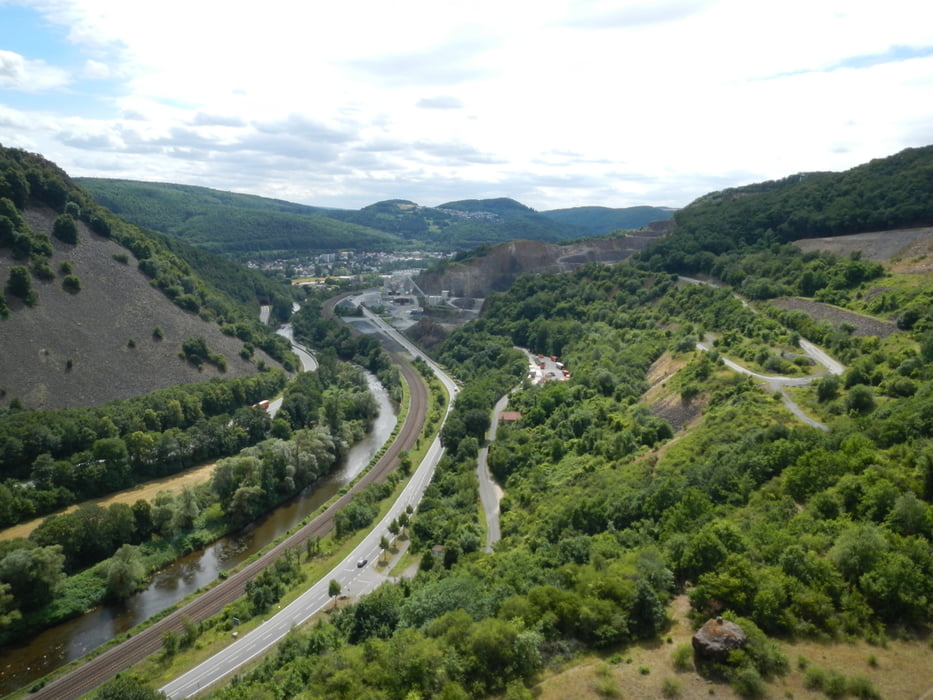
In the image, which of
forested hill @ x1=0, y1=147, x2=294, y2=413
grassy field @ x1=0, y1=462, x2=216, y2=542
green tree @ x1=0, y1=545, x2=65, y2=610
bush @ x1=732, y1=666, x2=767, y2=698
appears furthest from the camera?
forested hill @ x1=0, y1=147, x2=294, y2=413

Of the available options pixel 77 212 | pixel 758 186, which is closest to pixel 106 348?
pixel 77 212

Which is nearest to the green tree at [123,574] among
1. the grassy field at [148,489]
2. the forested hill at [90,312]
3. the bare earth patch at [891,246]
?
the grassy field at [148,489]

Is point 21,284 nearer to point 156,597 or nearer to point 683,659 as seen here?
point 156,597

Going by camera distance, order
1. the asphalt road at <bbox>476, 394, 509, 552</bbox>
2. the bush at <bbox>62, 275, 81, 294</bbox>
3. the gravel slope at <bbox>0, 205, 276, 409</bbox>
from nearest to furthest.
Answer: the asphalt road at <bbox>476, 394, 509, 552</bbox>, the gravel slope at <bbox>0, 205, 276, 409</bbox>, the bush at <bbox>62, 275, 81, 294</bbox>

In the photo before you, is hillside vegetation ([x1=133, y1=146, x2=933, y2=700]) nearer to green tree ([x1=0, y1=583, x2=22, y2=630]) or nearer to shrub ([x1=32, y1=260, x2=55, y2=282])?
green tree ([x1=0, y1=583, x2=22, y2=630])

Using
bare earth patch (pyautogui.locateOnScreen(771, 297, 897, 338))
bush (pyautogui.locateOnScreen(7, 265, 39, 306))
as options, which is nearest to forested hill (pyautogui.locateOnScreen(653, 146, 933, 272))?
bare earth patch (pyautogui.locateOnScreen(771, 297, 897, 338))

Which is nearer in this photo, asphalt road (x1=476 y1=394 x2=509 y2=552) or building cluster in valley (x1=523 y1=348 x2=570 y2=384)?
asphalt road (x1=476 y1=394 x2=509 y2=552)

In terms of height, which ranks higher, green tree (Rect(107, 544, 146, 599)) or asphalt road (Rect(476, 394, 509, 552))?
asphalt road (Rect(476, 394, 509, 552))
